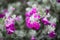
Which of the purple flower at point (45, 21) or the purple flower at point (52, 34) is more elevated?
the purple flower at point (45, 21)

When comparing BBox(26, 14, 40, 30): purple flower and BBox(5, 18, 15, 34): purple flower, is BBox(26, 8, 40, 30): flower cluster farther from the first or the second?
BBox(5, 18, 15, 34): purple flower

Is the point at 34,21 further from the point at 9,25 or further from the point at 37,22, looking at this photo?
the point at 9,25

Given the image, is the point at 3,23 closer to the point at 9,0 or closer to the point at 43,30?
the point at 43,30

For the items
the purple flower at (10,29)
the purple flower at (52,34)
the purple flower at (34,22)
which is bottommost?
the purple flower at (52,34)

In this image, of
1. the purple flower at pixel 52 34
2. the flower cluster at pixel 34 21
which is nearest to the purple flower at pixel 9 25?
the flower cluster at pixel 34 21

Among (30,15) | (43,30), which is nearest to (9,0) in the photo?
(30,15)

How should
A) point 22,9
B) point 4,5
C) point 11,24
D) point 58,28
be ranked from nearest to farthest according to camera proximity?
point 11,24, point 58,28, point 22,9, point 4,5

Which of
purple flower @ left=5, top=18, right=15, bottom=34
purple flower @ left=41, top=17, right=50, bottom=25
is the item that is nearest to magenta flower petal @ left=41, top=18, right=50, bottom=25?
purple flower @ left=41, top=17, right=50, bottom=25

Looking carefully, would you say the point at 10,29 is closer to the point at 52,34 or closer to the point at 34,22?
the point at 34,22

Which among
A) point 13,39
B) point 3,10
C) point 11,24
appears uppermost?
point 3,10

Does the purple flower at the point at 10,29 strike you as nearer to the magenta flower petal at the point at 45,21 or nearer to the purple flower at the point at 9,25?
the purple flower at the point at 9,25

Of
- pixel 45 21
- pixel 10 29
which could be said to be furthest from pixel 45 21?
pixel 10 29
